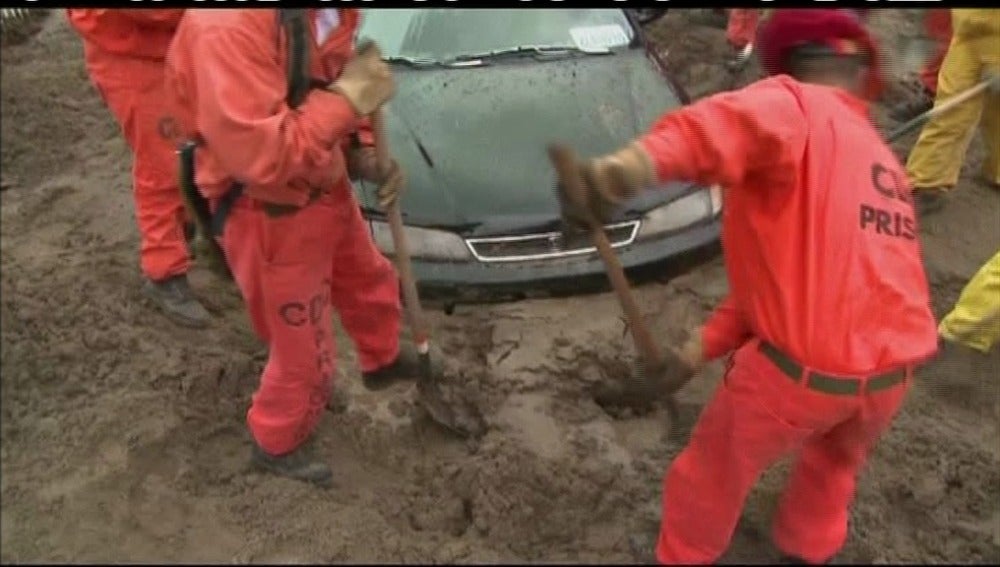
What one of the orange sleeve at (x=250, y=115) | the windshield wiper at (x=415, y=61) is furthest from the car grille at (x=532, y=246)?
the orange sleeve at (x=250, y=115)

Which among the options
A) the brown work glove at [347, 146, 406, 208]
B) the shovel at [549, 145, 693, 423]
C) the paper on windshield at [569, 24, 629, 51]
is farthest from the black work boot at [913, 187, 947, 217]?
the brown work glove at [347, 146, 406, 208]

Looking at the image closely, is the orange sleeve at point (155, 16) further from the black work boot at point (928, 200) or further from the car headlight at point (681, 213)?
the black work boot at point (928, 200)

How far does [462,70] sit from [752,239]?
251 centimetres

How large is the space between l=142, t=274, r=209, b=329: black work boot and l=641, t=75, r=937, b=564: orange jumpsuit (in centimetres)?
224

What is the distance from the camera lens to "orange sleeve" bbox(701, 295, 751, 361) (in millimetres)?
3107

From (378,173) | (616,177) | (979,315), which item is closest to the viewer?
(616,177)

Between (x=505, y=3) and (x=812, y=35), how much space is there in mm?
2682

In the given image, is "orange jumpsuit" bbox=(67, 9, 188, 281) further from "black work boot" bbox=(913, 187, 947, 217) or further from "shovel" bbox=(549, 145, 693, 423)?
"black work boot" bbox=(913, 187, 947, 217)

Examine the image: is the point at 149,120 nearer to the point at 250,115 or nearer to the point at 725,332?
the point at 250,115

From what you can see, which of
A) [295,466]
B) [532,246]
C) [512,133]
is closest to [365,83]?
[295,466]

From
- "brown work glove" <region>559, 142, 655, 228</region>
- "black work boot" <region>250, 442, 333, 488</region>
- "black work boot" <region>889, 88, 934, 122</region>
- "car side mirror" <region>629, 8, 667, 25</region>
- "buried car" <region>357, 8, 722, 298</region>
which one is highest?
"brown work glove" <region>559, 142, 655, 228</region>

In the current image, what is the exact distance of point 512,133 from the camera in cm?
471

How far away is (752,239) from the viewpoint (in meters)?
2.80

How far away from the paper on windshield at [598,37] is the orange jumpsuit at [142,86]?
2.01m
